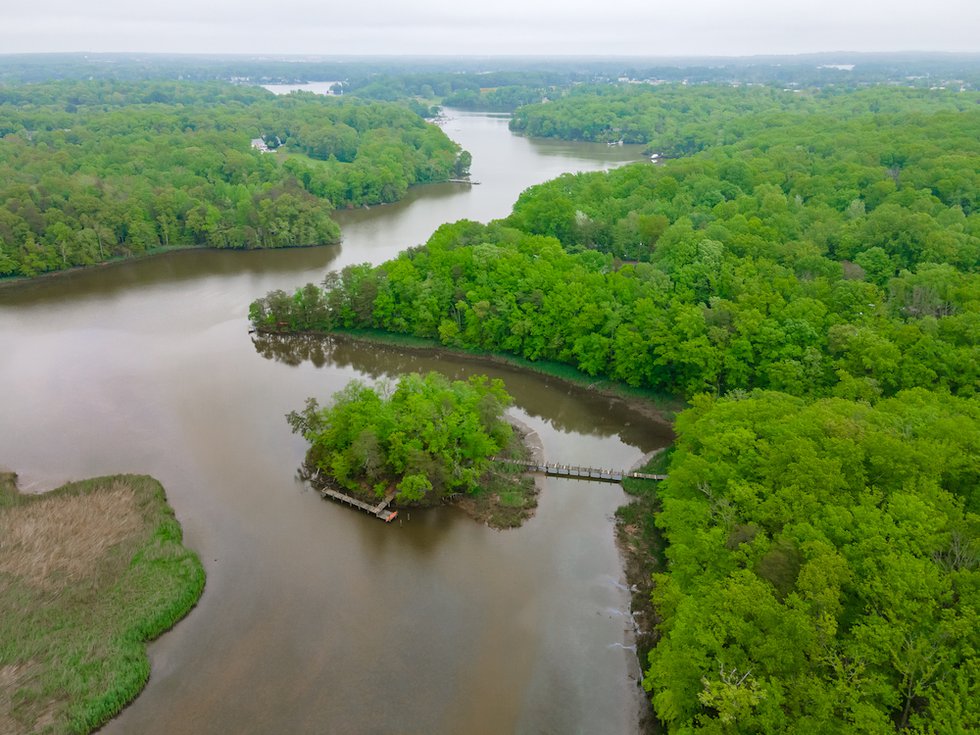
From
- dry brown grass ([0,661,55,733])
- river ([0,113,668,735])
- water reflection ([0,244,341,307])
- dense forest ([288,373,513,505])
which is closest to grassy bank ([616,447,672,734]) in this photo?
river ([0,113,668,735])

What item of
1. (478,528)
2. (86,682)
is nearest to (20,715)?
(86,682)

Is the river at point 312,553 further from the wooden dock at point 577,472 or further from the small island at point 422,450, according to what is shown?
the small island at point 422,450

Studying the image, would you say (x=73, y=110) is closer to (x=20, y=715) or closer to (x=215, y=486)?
(x=215, y=486)

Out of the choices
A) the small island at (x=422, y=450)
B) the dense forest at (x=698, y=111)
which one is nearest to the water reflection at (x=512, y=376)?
the small island at (x=422, y=450)

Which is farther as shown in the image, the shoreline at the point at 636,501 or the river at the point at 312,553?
the shoreline at the point at 636,501

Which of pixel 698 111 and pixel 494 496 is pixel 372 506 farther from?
pixel 698 111

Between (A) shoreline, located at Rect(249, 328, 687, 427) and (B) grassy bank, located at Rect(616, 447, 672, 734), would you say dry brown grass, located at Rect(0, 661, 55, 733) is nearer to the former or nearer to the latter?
(B) grassy bank, located at Rect(616, 447, 672, 734)

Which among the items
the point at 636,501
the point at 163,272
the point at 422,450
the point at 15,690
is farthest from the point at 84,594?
the point at 163,272
